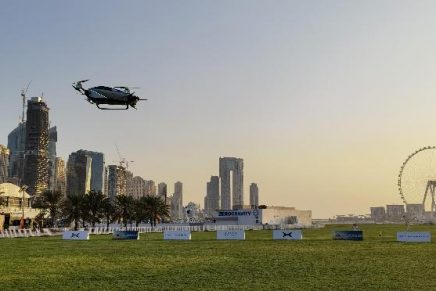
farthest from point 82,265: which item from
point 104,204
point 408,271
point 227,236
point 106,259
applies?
point 104,204

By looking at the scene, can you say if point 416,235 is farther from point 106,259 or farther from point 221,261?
point 106,259

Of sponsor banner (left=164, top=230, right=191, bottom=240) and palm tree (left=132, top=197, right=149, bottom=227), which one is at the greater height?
palm tree (left=132, top=197, right=149, bottom=227)

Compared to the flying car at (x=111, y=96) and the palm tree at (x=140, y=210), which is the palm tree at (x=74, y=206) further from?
the flying car at (x=111, y=96)

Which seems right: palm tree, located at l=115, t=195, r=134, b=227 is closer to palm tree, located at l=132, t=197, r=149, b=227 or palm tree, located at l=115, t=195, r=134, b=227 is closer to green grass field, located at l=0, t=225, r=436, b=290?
palm tree, located at l=132, t=197, r=149, b=227

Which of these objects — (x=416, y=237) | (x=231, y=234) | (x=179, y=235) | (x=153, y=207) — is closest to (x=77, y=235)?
(x=179, y=235)

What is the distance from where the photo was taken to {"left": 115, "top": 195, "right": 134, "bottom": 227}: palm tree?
A: 14388 cm

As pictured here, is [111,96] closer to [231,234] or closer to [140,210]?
[231,234]

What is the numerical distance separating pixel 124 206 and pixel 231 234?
2950 inches

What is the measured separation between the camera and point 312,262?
36406 mm

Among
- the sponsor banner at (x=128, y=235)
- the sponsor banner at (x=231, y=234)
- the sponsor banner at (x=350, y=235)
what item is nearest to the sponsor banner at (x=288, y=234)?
the sponsor banner at (x=231, y=234)

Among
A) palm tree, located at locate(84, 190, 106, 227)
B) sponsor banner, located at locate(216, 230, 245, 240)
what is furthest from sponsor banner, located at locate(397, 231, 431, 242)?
palm tree, located at locate(84, 190, 106, 227)

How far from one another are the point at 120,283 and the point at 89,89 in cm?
1303

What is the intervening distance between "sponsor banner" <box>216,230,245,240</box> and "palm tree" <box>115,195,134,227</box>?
72.8 meters

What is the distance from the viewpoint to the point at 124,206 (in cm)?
14412
